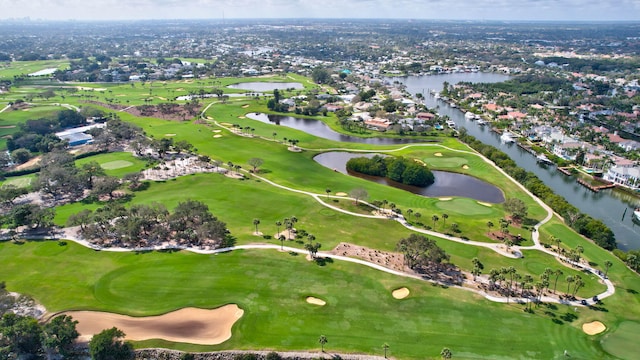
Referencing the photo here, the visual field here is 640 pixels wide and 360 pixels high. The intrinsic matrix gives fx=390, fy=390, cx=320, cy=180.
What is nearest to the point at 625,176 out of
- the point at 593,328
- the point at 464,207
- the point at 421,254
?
the point at 464,207

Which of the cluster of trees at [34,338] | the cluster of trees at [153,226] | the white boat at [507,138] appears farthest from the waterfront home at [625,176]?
the cluster of trees at [34,338]

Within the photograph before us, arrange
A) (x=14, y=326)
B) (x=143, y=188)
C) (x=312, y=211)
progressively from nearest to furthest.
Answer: (x=14, y=326), (x=312, y=211), (x=143, y=188)

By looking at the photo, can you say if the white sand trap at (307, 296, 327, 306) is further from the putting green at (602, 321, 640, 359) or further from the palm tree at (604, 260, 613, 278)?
the palm tree at (604, 260, 613, 278)

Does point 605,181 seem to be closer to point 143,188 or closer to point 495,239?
point 495,239

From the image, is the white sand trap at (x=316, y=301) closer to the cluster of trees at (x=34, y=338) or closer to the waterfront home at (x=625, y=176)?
the cluster of trees at (x=34, y=338)

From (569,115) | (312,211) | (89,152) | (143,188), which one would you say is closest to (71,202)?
(143,188)

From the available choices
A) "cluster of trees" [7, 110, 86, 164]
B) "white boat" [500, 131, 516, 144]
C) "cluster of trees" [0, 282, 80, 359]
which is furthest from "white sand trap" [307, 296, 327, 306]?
"white boat" [500, 131, 516, 144]

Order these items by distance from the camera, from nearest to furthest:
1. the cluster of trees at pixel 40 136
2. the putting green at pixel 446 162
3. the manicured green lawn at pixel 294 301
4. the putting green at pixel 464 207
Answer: the manicured green lawn at pixel 294 301 < the putting green at pixel 464 207 < the putting green at pixel 446 162 < the cluster of trees at pixel 40 136

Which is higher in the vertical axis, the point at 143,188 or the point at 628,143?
the point at 628,143

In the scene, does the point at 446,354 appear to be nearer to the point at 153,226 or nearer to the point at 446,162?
the point at 153,226
